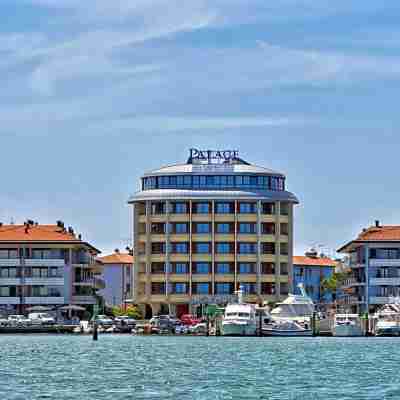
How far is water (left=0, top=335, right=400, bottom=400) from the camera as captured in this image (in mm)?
97562

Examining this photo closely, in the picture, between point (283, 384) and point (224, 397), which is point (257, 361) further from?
point (224, 397)

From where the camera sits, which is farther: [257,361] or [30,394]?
[257,361]

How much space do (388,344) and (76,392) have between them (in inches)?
3403

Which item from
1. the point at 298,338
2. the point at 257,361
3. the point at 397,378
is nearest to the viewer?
the point at 397,378

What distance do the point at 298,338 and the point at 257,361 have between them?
211 ft

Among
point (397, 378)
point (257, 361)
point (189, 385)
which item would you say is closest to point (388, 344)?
point (257, 361)

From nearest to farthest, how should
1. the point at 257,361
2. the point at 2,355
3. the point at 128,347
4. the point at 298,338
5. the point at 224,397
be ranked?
1. the point at 224,397
2. the point at 257,361
3. the point at 2,355
4. the point at 128,347
5. the point at 298,338

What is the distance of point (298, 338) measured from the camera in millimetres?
198625

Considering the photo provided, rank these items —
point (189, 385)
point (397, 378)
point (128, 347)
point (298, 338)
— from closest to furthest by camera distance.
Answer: point (189, 385) → point (397, 378) → point (128, 347) → point (298, 338)

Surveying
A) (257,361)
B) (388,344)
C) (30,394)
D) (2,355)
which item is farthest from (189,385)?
(388,344)

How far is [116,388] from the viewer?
100375 mm

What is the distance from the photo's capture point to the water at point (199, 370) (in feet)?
320

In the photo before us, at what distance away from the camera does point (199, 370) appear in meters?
119

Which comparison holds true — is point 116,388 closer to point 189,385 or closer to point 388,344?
point 189,385
